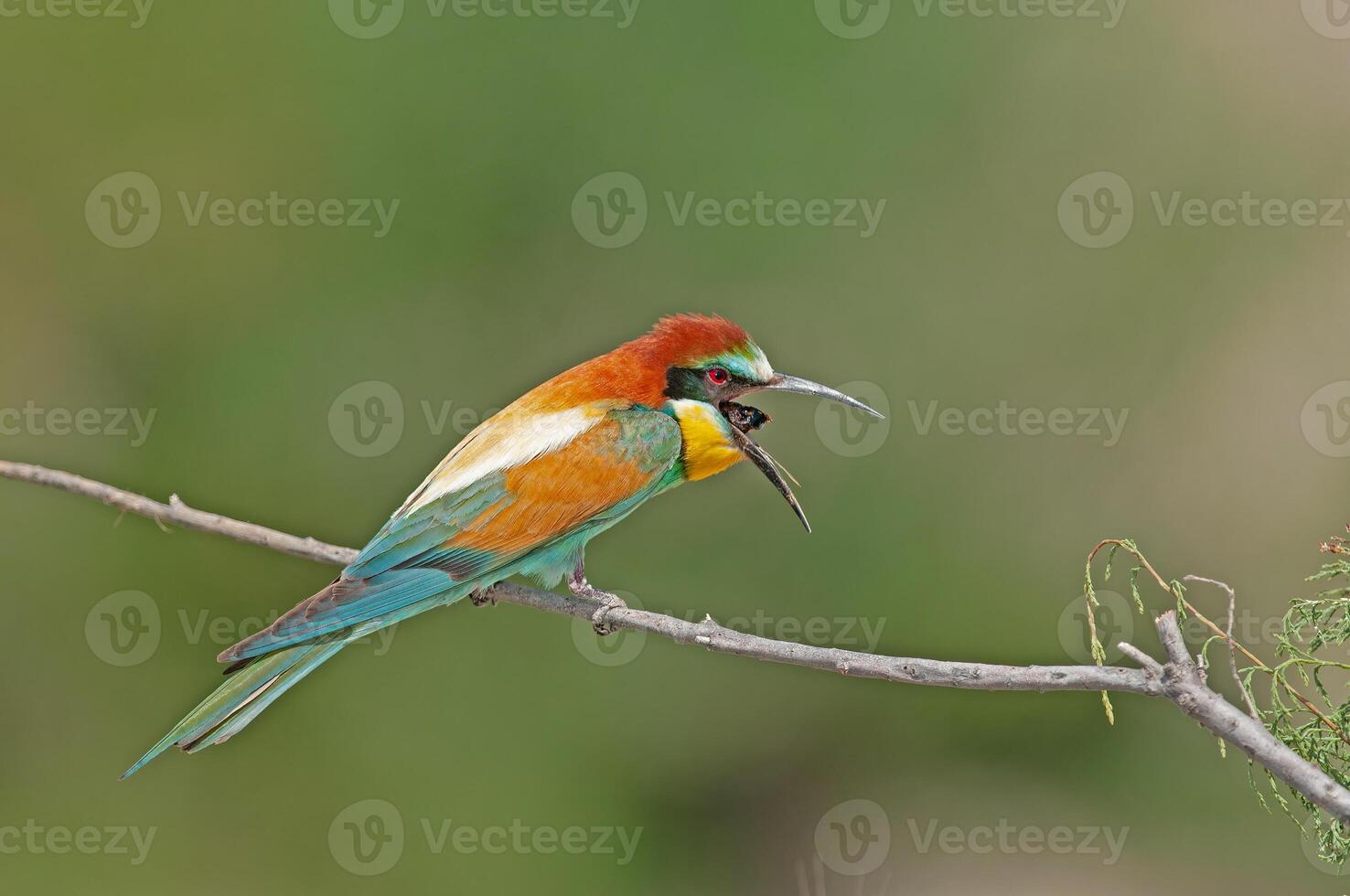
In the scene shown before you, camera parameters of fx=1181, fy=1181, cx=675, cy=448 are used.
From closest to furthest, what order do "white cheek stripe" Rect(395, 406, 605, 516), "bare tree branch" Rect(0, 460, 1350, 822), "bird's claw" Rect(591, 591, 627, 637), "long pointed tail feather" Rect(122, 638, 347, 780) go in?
"bare tree branch" Rect(0, 460, 1350, 822), "long pointed tail feather" Rect(122, 638, 347, 780), "bird's claw" Rect(591, 591, 627, 637), "white cheek stripe" Rect(395, 406, 605, 516)

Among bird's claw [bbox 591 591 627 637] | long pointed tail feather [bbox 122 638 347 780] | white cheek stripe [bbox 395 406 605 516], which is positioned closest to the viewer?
long pointed tail feather [bbox 122 638 347 780]

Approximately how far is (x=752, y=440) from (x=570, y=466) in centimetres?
29

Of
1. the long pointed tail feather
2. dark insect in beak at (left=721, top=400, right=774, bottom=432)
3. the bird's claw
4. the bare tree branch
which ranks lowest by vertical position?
the long pointed tail feather

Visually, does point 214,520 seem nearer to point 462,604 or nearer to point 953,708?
point 462,604

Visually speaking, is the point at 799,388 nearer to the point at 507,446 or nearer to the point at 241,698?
the point at 507,446

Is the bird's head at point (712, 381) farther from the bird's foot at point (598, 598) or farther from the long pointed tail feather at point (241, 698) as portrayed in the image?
the long pointed tail feather at point (241, 698)

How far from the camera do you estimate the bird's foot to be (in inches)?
63.6

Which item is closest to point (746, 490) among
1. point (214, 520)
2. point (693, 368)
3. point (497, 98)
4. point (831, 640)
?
point (831, 640)

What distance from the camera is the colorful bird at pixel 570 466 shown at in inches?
65.3

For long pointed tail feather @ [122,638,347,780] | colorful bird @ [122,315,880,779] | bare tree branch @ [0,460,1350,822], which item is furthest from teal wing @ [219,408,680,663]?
bare tree branch @ [0,460,1350,822]

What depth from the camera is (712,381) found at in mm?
1792

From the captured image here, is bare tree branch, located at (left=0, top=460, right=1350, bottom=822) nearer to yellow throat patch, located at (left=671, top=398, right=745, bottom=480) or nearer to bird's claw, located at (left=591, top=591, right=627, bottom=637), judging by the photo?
bird's claw, located at (left=591, top=591, right=627, bottom=637)

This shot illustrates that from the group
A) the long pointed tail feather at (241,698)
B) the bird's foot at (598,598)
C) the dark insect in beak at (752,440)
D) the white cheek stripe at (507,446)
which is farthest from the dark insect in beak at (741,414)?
the long pointed tail feather at (241,698)

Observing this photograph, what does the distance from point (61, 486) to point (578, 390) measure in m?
0.74
